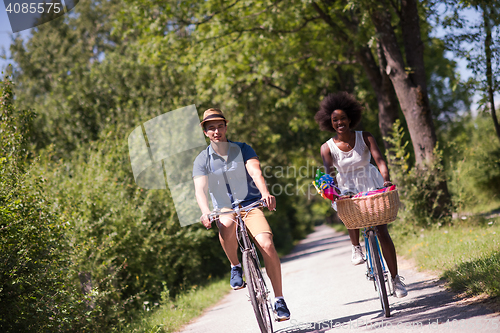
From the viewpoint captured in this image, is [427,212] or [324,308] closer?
[324,308]

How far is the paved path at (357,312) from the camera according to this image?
423 cm

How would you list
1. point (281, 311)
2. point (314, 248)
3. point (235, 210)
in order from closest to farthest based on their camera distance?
point (281, 311) → point (235, 210) → point (314, 248)

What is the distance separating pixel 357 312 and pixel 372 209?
149 cm

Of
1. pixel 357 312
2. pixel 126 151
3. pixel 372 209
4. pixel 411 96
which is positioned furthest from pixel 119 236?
pixel 411 96

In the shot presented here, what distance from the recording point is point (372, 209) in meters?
4.71

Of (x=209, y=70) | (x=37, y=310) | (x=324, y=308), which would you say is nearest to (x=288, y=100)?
(x=209, y=70)

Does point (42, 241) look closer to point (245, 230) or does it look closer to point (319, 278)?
point (245, 230)

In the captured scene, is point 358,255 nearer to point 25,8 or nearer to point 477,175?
point 25,8

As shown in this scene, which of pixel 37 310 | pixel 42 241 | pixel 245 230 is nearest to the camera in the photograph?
pixel 245 230

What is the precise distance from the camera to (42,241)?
577cm

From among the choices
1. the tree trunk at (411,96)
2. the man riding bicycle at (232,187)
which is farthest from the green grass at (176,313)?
the tree trunk at (411,96)

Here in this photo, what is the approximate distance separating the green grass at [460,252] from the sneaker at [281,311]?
2.01m

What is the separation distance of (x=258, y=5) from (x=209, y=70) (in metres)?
2.60

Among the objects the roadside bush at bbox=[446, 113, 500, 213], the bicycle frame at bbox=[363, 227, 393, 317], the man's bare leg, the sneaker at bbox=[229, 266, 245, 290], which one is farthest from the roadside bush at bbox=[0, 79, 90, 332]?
the roadside bush at bbox=[446, 113, 500, 213]
